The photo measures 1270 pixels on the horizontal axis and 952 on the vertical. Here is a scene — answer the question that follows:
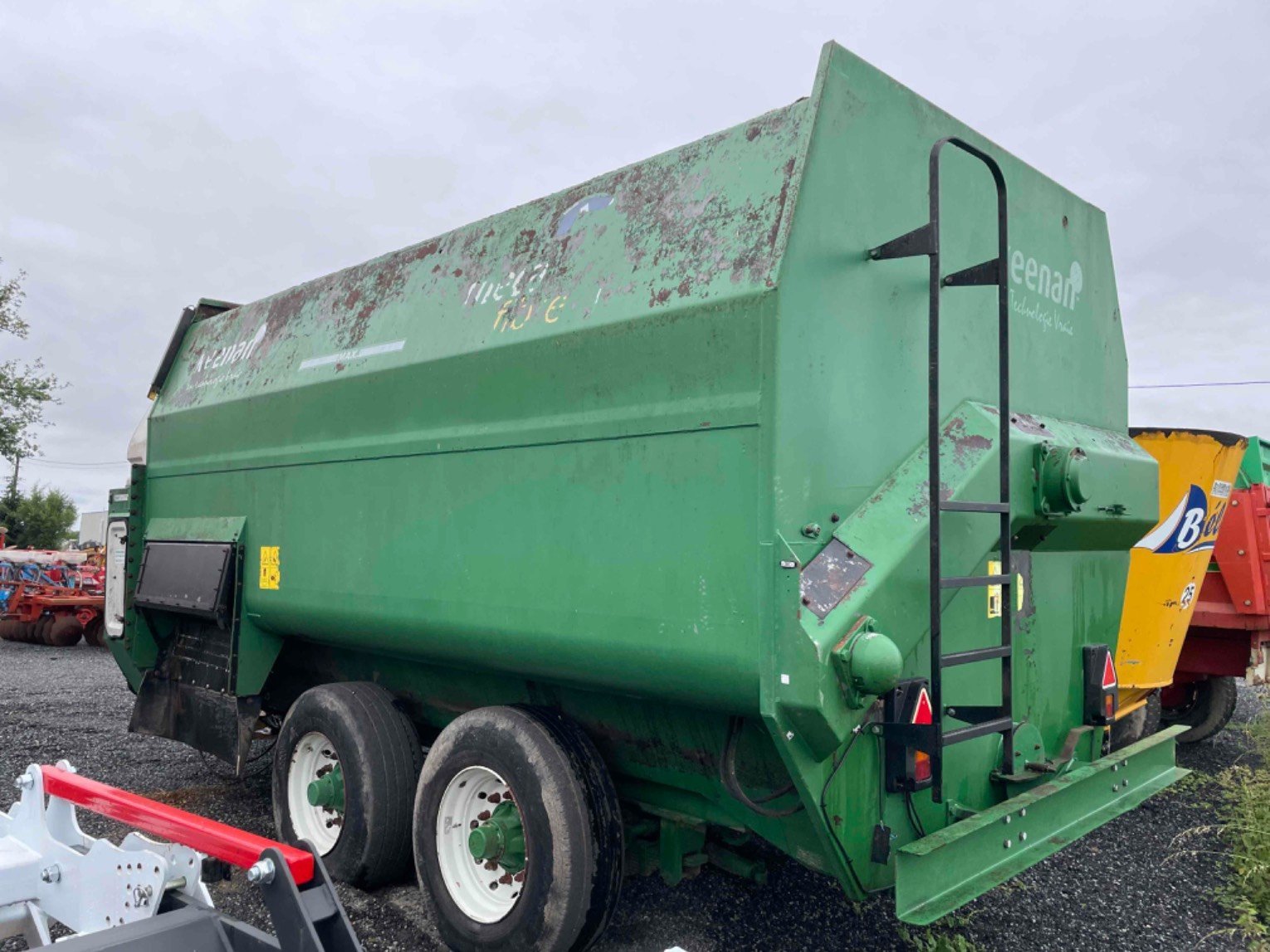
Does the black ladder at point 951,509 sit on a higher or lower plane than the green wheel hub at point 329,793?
higher

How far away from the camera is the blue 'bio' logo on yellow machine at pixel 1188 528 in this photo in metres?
5.17

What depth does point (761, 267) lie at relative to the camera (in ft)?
9.01

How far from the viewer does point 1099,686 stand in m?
3.75

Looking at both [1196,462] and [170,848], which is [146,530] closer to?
[170,848]

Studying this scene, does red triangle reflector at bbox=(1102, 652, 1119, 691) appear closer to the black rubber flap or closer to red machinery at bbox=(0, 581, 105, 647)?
the black rubber flap

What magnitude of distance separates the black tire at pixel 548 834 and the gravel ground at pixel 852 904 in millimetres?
488

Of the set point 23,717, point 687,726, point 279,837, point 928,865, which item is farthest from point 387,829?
point 23,717

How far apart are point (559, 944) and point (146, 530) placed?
3867 millimetres

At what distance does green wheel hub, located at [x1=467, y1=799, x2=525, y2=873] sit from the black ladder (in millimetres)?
1338

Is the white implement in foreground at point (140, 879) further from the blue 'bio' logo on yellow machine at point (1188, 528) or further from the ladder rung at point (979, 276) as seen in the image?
the blue 'bio' logo on yellow machine at point (1188, 528)

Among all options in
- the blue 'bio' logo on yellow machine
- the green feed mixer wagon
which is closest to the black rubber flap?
the green feed mixer wagon

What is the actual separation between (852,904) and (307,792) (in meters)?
2.29

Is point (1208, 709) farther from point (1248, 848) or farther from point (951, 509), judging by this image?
point (951, 509)

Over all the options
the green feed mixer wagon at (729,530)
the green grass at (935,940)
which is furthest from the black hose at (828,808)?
the green grass at (935,940)
